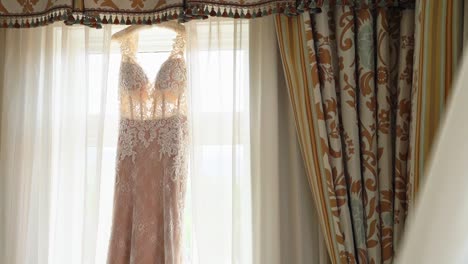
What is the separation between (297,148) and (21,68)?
117cm

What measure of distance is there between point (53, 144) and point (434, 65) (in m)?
1.46

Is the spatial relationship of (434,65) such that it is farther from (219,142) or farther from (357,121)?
(219,142)

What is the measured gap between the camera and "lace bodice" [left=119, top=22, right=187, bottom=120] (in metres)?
1.90

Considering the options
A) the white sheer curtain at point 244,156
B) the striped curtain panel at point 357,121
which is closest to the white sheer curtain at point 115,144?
the white sheer curtain at point 244,156

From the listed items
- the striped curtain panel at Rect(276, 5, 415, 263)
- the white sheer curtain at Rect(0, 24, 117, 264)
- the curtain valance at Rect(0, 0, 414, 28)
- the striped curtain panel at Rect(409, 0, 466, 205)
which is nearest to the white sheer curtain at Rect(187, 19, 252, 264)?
the curtain valance at Rect(0, 0, 414, 28)

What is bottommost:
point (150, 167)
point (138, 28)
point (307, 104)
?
point (150, 167)

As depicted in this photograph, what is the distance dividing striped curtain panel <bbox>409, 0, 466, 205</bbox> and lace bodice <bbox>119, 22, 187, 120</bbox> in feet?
2.78

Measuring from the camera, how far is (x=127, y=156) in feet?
6.22

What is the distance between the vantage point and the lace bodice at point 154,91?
1.90 meters

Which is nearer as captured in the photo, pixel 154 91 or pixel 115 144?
pixel 154 91

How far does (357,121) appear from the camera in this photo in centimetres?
178

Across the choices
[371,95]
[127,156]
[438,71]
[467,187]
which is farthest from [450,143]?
[127,156]

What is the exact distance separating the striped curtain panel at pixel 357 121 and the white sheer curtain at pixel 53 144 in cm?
82

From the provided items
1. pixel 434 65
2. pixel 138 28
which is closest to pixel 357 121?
pixel 434 65
